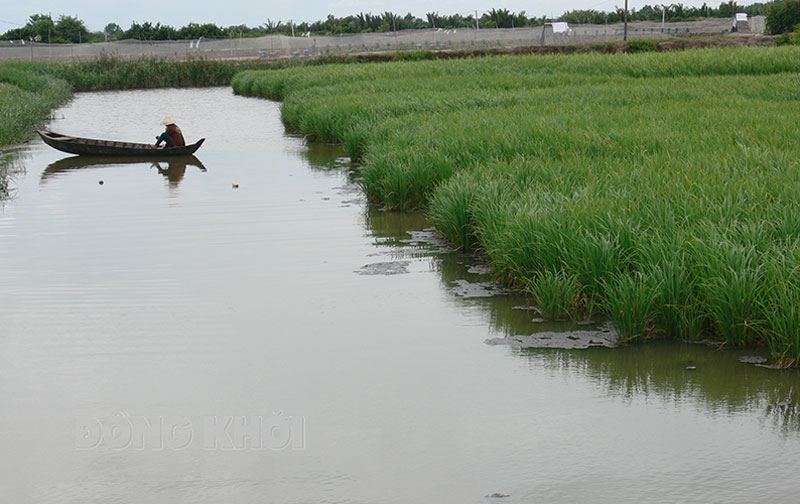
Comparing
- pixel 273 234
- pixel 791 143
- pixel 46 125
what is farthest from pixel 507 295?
pixel 46 125

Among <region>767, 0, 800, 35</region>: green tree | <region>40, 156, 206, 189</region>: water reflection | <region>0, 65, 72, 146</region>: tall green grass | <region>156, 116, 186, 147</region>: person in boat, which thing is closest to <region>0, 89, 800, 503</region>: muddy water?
<region>40, 156, 206, 189</region>: water reflection

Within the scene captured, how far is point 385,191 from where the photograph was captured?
36.4 feet

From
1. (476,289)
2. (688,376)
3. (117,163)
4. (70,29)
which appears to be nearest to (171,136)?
(117,163)

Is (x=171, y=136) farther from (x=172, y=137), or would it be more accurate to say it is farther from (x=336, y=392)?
(x=336, y=392)

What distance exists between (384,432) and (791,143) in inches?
286

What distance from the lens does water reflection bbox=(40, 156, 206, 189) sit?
51.1 feet

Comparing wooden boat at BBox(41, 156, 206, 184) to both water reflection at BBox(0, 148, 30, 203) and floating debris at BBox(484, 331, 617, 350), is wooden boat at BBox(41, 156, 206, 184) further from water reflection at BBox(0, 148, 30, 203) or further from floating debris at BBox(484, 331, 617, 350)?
floating debris at BBox(484, 331, 617, 350)

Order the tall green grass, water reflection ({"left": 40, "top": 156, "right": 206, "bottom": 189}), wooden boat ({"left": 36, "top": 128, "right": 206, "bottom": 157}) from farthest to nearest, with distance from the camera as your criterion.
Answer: the tall green grass → wooden boat ({"left": 36, "top": 128, "right": 206, "bottom": 157}) → water reflection ({"left": 40, "top": 156, "right": 206, "bottom": 189})

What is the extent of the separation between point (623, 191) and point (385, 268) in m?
2.28

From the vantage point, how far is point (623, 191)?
764 cm

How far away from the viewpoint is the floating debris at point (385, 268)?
8.11 metres

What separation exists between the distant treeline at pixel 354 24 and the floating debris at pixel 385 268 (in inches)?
2557

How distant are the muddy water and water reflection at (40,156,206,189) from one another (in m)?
6.37

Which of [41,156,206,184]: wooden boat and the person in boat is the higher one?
the person in boat
